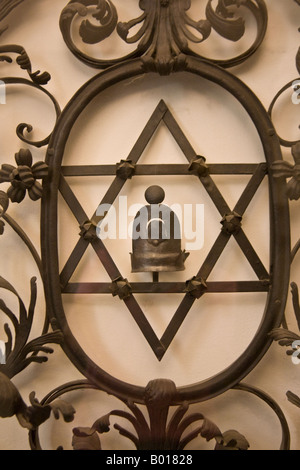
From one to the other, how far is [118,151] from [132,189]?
0.05 meters

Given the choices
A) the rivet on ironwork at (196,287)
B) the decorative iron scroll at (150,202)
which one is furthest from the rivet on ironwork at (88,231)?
the rivet on ironwork at (196,287)

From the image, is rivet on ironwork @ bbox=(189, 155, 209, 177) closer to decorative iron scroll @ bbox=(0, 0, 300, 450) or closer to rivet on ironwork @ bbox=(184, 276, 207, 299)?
decorative iron scroll @ bbox=(0, 0, 300, 450)

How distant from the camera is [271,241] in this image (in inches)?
25.6

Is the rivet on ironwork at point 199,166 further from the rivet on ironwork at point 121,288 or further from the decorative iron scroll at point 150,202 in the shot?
the rivet on ironwork at point 121,288

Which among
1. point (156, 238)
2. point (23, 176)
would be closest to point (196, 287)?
point (156, 238)

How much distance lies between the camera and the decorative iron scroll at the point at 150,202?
24.7 inches

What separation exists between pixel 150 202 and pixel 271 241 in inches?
6.1

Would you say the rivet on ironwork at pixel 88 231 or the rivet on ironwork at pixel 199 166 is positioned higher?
the rivet on ironwork at pixel 199 166

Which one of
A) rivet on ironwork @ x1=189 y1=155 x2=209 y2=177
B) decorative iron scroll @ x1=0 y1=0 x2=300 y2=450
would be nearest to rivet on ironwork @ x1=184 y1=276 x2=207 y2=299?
decorative iron scroll @ x1=0 y1=0 x2=300 y2=450

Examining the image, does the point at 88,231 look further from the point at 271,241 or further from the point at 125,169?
the point at 271,241

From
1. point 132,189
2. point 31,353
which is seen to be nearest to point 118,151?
point 132,189

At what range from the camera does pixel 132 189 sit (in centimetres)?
67

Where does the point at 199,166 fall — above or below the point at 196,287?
above
